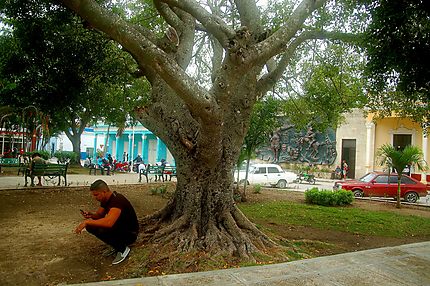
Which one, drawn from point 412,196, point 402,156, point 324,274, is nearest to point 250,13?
point 324,274

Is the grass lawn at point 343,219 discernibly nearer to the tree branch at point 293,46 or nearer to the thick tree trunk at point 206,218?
the thick tree trunk at point 206,218

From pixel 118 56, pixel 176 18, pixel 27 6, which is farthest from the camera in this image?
pixel 118 56

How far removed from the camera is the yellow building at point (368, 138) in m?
29.8

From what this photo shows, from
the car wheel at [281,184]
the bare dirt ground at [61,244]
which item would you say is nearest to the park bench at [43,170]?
the bare dirt ground at [61,244]

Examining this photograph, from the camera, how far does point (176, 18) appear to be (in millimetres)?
8102

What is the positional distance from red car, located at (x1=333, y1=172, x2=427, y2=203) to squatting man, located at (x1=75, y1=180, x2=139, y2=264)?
13654mm

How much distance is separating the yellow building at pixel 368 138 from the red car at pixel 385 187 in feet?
41.7

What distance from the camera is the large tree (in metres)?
5.07

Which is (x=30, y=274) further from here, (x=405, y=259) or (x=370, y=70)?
(x=370, y=70)

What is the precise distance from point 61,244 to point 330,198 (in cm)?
1020

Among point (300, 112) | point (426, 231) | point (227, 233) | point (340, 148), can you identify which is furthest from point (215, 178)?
point (340, 148)

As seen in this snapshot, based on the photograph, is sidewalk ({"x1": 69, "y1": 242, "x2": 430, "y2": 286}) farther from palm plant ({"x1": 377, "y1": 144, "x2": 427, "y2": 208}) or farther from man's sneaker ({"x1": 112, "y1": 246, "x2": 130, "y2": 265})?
palm plant ({"x1": 377, "y1": 144, "x2": 427, "y2": 208})

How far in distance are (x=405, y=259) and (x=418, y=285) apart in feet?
4.25

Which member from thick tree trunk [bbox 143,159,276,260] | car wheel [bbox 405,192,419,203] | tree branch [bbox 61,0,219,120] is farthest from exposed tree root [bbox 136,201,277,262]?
Answer: car wheel [bbox 405,192,419,203]
